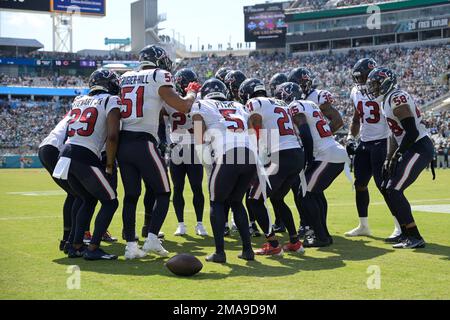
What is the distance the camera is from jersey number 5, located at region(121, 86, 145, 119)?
7383 mm

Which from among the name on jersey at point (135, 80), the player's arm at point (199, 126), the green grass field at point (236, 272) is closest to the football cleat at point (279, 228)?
the green grass field at point (236, 272)

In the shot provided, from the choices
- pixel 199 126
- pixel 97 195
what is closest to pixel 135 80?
pixel 199 126

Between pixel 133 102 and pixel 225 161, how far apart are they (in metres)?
1.33

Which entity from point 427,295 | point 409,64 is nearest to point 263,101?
point 427,295

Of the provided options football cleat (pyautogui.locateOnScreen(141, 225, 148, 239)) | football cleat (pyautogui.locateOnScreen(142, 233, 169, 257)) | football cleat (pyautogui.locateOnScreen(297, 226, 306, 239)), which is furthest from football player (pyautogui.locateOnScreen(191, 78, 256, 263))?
football cleat (pyautogui.locateOnScreen(141, 225, 148, 239))

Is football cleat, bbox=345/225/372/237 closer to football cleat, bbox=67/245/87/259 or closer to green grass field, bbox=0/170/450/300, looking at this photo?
green grass field, bbox=0/170/450/300

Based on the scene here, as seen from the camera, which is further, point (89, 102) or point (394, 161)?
point (394, 161)

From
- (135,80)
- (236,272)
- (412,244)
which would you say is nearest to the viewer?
(236,272)

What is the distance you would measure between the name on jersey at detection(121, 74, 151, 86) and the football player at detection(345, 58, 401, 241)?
10.7 feet

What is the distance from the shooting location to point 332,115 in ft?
31.0

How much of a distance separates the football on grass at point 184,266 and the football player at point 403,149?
308 centimetres

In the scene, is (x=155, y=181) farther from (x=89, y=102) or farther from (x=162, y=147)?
(x=162, y=147)

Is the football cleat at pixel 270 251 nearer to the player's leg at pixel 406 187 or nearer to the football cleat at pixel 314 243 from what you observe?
the football cleat at pixel 314 243
